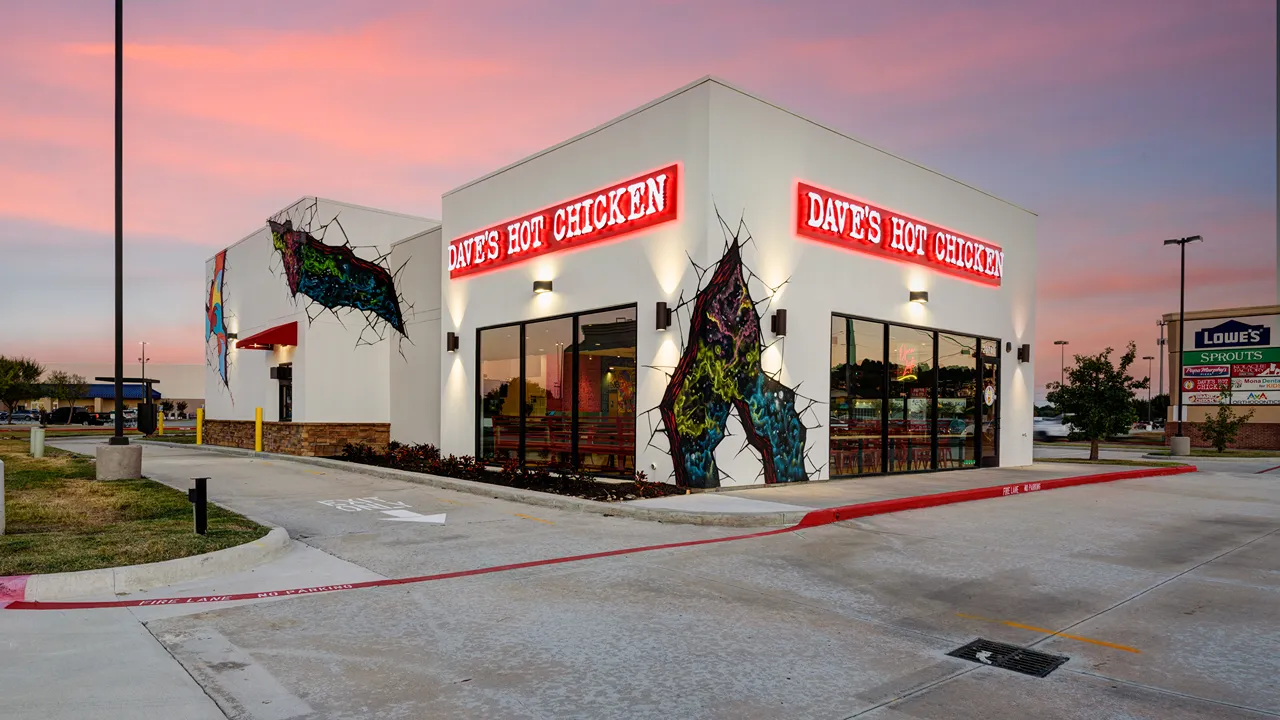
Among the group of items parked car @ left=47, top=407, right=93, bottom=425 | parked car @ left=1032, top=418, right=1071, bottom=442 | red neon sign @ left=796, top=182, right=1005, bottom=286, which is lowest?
parked car @ left=47, top=407, right=93, bottom=425

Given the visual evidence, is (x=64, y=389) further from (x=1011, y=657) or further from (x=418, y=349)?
(x=1011, y=657)

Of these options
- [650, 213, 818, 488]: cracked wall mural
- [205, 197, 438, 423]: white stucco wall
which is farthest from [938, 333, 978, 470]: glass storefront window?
[205, 197, 438, 423]: white stucco wall

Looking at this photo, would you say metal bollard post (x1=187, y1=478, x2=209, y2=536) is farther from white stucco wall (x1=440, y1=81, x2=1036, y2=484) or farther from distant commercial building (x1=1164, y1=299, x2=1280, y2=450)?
distant commercial building (x1=1164, y1=299, x2=1280, y2=450)

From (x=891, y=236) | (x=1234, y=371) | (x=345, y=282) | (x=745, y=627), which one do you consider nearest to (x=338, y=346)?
(x=345, y=282)

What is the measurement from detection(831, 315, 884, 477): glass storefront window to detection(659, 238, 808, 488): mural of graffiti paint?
245 cm

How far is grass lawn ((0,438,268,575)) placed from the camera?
7082 mm

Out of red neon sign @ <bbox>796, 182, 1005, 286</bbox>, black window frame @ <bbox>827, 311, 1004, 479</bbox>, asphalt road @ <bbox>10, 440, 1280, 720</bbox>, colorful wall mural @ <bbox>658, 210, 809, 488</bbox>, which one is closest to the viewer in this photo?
asphalt road @ <bbox>10, 440, 1280, 720</bbox>

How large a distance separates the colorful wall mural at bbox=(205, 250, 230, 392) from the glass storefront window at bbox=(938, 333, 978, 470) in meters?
27.6

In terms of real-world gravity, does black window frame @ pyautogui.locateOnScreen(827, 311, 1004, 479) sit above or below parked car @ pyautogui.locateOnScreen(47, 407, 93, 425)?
above

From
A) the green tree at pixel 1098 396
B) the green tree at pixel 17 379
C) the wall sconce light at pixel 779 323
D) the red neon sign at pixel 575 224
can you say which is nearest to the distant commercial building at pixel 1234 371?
the green tree at pixel 1098 396

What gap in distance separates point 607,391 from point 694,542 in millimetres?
6377

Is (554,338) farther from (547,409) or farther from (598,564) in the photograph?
(598,564)

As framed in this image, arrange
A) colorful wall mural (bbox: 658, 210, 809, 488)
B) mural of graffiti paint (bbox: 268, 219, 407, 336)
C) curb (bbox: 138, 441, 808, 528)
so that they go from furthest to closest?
1. mural of graffiti paint (bbox: 268, 219, 407, 336)
2. colorful wall mural (bbox: 658, 210, 809, 488)
3. curb (bbox: 138, 441, 808, 528)

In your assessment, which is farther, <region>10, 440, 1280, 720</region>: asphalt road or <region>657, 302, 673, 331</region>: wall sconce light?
<region>657, 302, 673, 331</region>: wall sconce light
